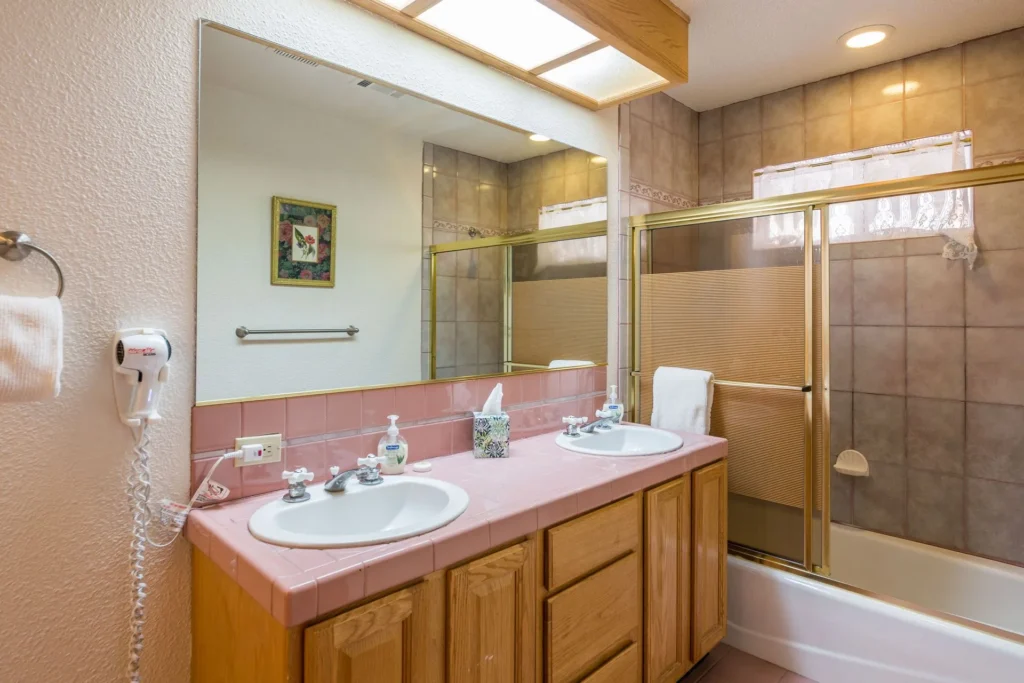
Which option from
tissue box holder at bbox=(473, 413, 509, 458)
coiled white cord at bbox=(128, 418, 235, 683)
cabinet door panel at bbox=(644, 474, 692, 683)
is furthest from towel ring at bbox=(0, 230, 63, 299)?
cabinet door panel at bbox=(644, 474, 692, 683)

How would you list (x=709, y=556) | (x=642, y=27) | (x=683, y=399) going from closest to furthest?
(x=642, y=27) < (x=709, y=556) < (x=683, y=399)

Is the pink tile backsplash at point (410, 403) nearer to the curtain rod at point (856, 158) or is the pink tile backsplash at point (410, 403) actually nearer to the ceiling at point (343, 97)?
the ceiling at point (343, 97)

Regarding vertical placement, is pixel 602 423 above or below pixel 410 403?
below

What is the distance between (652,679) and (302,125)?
6.16ft

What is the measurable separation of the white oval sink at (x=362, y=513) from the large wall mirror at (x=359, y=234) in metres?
0.30

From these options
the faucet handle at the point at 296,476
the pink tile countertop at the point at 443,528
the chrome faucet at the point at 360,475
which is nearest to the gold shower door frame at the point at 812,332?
the pink tile countertop at the point at 443,528

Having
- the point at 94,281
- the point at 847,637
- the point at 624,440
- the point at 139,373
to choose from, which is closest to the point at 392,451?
the point at 139,373

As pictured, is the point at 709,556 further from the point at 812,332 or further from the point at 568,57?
the point at 568,57

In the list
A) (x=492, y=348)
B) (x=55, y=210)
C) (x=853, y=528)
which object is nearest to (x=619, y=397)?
(x=492, y=348)

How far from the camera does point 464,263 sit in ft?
5.96

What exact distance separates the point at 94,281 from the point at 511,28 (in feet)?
4.45

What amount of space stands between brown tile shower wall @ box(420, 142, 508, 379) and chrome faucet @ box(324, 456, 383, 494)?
0.38 meters

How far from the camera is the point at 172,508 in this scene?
1.18 m

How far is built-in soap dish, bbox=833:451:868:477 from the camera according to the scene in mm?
2566
